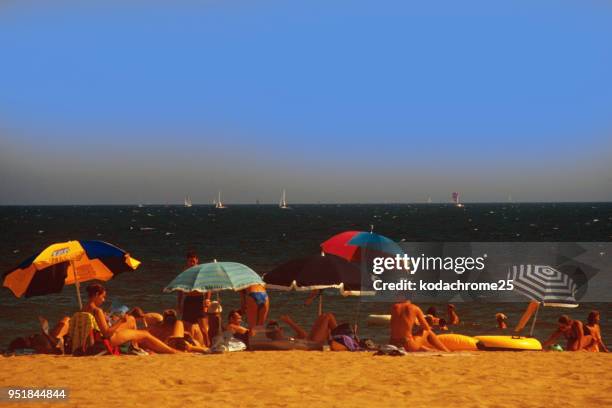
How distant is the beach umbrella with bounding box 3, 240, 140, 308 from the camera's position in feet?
44.7

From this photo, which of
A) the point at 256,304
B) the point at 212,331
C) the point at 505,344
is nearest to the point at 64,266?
the point at 212,331

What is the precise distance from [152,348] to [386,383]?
4454 millimetres

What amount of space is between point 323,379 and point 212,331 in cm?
419

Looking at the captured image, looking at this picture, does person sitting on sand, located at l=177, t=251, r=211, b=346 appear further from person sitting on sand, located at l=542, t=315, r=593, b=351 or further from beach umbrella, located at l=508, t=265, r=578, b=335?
person sitting on sand, located at l=542, t=315, r=593, b=351

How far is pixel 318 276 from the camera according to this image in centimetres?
1362

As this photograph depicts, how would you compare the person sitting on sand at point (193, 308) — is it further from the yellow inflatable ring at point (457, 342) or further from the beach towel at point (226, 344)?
the yellow inflatable ring at point (457, 342)

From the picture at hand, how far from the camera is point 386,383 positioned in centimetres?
1056

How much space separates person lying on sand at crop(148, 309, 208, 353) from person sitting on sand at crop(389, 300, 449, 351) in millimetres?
3196

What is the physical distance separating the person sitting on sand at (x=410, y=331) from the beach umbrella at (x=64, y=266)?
4.63 metres

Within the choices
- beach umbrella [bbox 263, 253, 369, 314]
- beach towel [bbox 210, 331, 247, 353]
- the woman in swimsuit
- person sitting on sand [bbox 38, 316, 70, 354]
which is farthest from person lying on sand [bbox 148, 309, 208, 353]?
beach umbrella [bbox 263, 253, 369, 314]

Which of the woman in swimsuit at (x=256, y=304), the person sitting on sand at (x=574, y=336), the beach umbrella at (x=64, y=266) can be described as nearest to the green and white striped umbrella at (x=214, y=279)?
the woman in swimsuit at (x=256, y=304)

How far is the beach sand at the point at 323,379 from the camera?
374 inches

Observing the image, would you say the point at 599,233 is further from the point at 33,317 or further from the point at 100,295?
the point at 100,295

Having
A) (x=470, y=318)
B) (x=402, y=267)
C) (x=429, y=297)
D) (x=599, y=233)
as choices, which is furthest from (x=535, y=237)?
(x=402, y=267)
